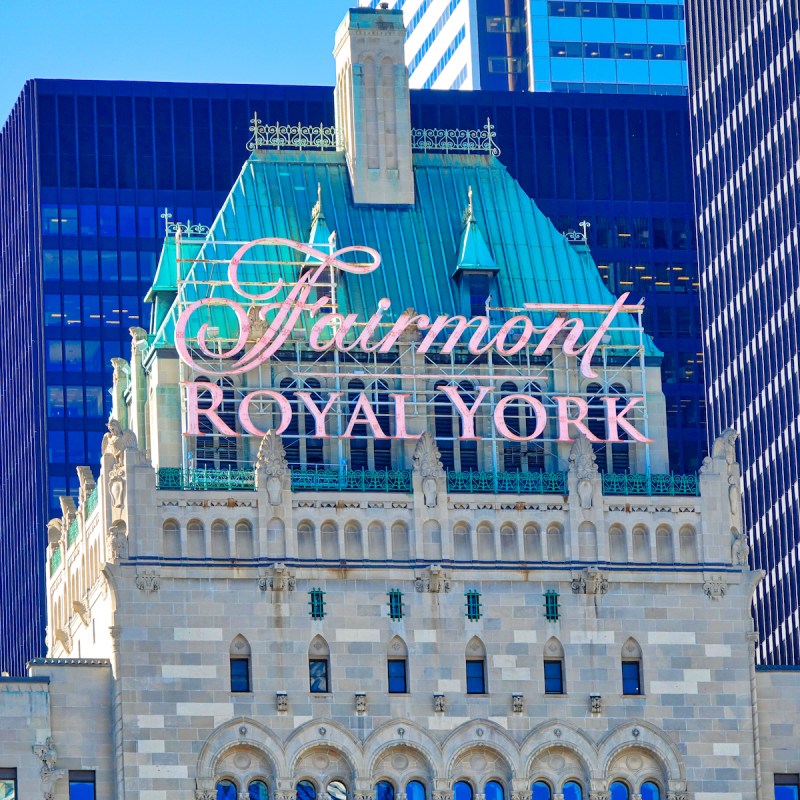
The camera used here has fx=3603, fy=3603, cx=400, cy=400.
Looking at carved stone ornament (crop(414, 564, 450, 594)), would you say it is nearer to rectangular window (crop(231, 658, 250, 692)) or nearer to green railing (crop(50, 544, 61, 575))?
rectangular window (crop(231, 658, 250, 692))

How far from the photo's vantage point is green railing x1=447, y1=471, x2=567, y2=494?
152250mm

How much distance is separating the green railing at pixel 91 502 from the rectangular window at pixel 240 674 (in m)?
13.1

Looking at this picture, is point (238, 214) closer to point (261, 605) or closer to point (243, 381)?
point (243, 381)

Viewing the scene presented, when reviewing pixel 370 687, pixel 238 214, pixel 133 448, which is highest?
pixel 238 214

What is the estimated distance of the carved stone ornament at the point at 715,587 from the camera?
152 metres

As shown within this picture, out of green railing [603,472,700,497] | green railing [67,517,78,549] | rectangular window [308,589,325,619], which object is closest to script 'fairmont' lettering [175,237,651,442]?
green railing [603,472,700,497]

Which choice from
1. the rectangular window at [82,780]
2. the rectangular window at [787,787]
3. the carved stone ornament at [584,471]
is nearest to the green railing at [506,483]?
the carved stone ornament at [584,471]

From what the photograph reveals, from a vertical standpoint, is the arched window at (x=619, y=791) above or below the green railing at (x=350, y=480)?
below

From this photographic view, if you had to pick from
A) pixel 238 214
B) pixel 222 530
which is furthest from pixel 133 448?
pixel 238 214

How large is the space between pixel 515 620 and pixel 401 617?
4873mm

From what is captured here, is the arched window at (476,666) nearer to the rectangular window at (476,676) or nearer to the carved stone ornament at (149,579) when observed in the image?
the rectangular window at (476,676)

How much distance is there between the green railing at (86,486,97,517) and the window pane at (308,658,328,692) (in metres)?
14.7

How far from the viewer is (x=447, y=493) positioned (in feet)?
496

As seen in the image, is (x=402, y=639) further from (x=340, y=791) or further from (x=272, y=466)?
(x=272, y=466)
